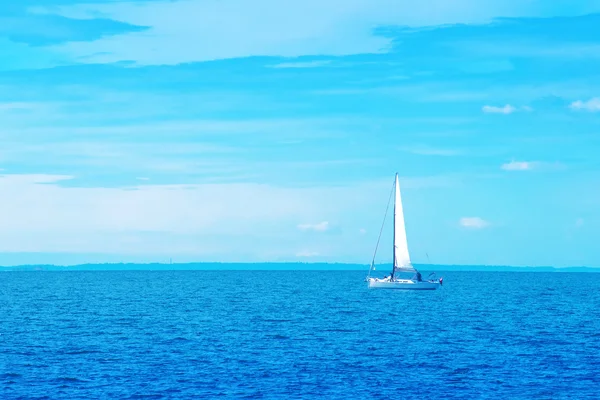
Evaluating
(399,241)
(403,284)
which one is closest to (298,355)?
(399,241)

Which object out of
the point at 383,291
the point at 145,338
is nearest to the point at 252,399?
the point at 145,338

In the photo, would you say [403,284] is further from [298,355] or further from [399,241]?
[298,355]

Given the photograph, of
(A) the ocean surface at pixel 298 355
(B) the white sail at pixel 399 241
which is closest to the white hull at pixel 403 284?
(B) the white sail at pixel 399 241

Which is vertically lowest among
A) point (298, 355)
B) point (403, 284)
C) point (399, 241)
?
point (298, 355)

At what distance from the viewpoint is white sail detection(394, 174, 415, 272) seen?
134 meters

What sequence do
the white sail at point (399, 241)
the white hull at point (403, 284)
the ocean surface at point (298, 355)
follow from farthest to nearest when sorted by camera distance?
the white hull at point (403, 284), the white sail at point (399, 241), the ocean surface at point (298, 355)

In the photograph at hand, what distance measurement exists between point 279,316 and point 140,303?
35947 millimetres

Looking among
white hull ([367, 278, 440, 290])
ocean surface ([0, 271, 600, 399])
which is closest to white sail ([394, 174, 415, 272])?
white hull ([367, 278, 440, 290])

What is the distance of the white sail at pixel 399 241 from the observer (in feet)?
438

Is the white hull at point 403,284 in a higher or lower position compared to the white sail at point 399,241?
lower

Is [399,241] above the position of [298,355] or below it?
above

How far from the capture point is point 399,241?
5276 inches

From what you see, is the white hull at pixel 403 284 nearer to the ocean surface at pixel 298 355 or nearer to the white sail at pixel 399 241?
the white sail at pixel 399 241

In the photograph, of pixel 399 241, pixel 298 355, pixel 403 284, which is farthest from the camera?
pixel 403 284
